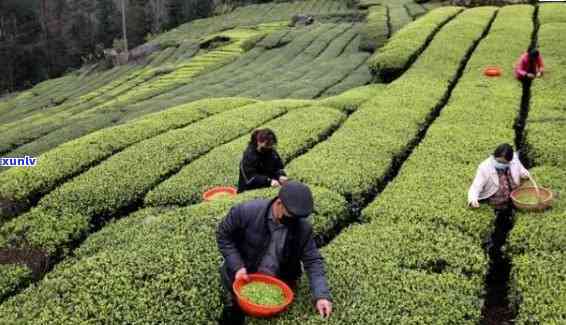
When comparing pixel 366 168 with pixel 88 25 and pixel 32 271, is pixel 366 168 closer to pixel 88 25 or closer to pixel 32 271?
pixel 32 271

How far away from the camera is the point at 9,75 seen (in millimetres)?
70438

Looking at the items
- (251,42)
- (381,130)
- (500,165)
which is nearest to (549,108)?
(381,130)

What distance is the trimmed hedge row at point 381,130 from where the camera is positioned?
35.3ft

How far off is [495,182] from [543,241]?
1.37 m

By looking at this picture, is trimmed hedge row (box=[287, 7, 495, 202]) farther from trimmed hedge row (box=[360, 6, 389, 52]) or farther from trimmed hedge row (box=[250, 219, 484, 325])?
trimmed hedge row (box=[360, 6, 389, 52])

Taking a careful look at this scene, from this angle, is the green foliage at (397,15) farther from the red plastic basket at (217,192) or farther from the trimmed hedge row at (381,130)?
the red plastic basket at (217,192)

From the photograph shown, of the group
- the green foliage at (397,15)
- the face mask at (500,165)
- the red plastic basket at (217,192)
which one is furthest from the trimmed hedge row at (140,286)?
the green foliage at (397,15)

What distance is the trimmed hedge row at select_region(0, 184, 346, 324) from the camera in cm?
605

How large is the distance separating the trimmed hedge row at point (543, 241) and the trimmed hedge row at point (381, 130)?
307cm

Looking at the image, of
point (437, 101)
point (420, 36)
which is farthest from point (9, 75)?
point (437, 101)

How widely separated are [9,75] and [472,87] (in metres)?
70.6

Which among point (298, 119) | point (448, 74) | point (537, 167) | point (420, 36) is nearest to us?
point (537, 167)

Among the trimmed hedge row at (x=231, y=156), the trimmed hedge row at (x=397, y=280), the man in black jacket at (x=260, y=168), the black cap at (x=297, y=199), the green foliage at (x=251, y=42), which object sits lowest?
the green foliage at (x=251, y=42)

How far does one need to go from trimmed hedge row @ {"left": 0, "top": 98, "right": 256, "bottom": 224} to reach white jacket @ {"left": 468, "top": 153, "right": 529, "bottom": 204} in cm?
941
